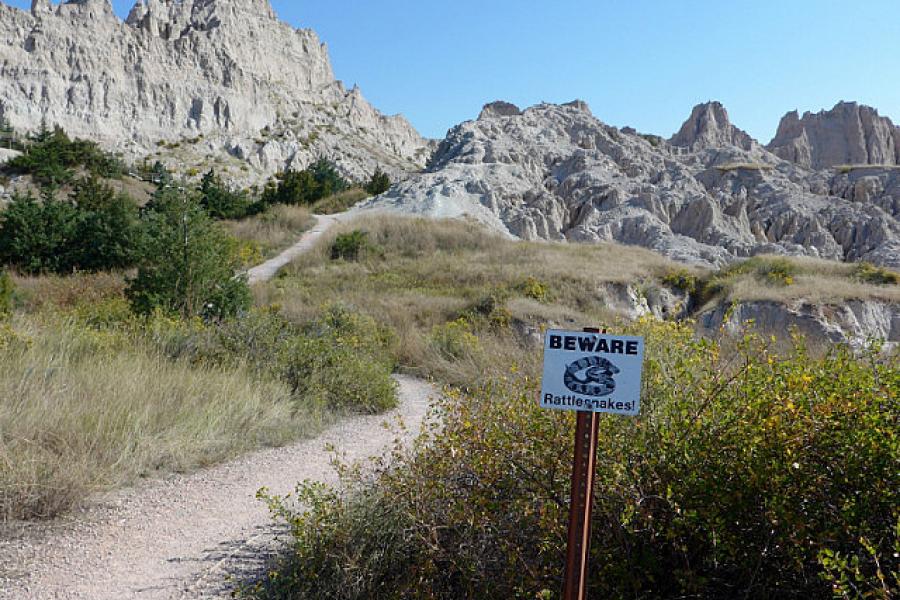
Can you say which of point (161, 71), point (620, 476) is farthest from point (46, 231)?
point (161, 71)

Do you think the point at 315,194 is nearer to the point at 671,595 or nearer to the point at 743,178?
the point at 743,178

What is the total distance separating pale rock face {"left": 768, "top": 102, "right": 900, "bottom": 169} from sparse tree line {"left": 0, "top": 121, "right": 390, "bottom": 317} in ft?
161

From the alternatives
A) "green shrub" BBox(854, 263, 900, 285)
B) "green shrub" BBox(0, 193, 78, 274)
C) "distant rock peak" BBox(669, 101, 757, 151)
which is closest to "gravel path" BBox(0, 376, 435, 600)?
"green shrub" BBox(0, 193, 78, 274)

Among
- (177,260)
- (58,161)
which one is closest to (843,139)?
(58,161)

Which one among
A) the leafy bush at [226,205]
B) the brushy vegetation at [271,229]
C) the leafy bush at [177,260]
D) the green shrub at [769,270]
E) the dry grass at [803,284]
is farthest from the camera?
the leafy bush at [226,205]

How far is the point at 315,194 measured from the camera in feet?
122

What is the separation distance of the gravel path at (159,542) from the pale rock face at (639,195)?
936 inches

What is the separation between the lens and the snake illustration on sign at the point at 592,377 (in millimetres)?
2252

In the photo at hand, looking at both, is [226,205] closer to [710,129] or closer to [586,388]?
[586,388]

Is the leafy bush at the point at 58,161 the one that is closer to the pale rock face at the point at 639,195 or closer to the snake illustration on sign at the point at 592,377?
the pale rock face at the point at 639,195

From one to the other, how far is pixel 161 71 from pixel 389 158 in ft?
100

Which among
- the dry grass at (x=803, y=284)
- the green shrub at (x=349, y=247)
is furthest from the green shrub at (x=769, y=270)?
the green shrub at (x=349, y=247)

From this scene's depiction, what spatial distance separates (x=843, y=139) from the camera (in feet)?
217

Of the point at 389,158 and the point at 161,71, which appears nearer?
the point at 161,71
